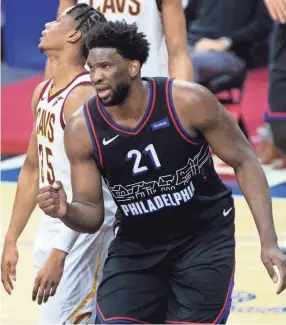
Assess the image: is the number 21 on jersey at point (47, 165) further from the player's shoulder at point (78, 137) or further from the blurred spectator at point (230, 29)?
the blurred spectator at point (230, 29)

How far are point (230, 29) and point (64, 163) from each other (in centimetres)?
583

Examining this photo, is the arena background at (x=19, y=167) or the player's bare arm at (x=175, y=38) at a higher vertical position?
the player's bare arm at (x=175, y=38)

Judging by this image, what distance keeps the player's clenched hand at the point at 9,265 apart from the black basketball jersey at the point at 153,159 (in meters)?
0.72

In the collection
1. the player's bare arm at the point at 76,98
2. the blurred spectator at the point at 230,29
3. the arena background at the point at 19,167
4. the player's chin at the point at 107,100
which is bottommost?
the arena background at the point at 19,167

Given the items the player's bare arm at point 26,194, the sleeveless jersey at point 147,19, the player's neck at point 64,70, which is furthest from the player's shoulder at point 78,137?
the sleeveless jersey at point 147,19

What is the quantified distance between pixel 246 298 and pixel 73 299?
1.69 meters

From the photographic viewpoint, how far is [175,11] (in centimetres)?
562

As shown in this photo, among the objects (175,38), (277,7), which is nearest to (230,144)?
(175,38)

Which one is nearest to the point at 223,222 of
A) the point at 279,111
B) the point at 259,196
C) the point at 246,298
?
the point at 259,196

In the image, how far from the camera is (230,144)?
4285mm

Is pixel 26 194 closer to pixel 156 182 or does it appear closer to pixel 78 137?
pixel 78 137

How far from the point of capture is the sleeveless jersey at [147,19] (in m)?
5.73

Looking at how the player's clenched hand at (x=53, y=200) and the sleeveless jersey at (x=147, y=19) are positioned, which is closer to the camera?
the player's clenched hand at (x=53, y=200)

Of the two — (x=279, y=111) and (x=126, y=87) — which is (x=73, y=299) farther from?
(x=279, y=111)
